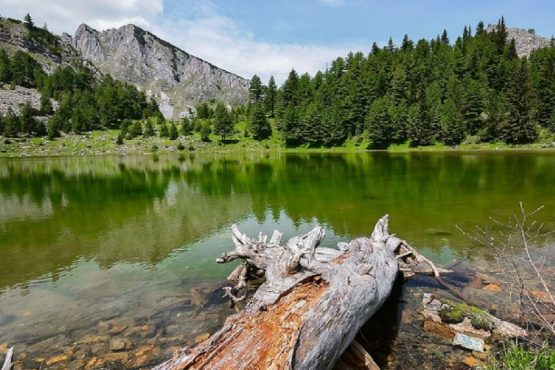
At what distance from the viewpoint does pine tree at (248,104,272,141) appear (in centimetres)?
12762

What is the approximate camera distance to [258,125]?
12850cm

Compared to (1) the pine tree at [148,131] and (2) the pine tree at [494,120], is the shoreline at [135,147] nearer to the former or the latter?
(1) the pine tree at [148,131]

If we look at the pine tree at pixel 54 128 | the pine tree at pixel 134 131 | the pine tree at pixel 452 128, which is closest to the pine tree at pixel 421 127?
the pine tree at pixel 452 128

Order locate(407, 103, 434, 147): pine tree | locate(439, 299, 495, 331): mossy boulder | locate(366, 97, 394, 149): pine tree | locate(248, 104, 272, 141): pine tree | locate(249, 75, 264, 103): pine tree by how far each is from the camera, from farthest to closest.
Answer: locate(249, 75, 264, 103): pine tree, locate(248, 104, 272, 141): pine tree, locate(366, 97, 394, 149): pine tree, locate(407, 103, 434, 147): pine tree, locate(439, 299, 495, 331): mossy boulder

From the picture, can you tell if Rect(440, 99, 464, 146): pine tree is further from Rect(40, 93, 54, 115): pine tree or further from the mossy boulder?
Rect(40, 93, 54, 115): pine tree

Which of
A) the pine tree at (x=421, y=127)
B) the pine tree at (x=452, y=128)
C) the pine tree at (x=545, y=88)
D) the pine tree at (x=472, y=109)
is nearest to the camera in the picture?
the pine tree at (x=452, y=128)

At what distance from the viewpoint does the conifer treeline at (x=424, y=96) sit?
9907cm

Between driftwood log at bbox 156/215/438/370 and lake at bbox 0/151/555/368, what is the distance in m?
3.98

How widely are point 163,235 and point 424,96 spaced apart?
11557 centimetres

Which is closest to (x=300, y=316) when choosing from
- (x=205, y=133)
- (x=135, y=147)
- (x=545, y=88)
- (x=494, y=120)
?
(x=494, y=120)

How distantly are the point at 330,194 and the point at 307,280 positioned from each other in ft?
81.1

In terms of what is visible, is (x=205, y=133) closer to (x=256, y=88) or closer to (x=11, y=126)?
(x=256, y=88)

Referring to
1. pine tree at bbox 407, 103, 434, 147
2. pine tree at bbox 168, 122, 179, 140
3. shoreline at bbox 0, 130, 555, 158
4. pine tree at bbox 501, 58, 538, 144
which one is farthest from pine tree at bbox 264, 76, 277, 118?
pine tree at bbox 501, 58, 538, 144

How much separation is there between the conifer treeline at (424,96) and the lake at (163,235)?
62951 mm
